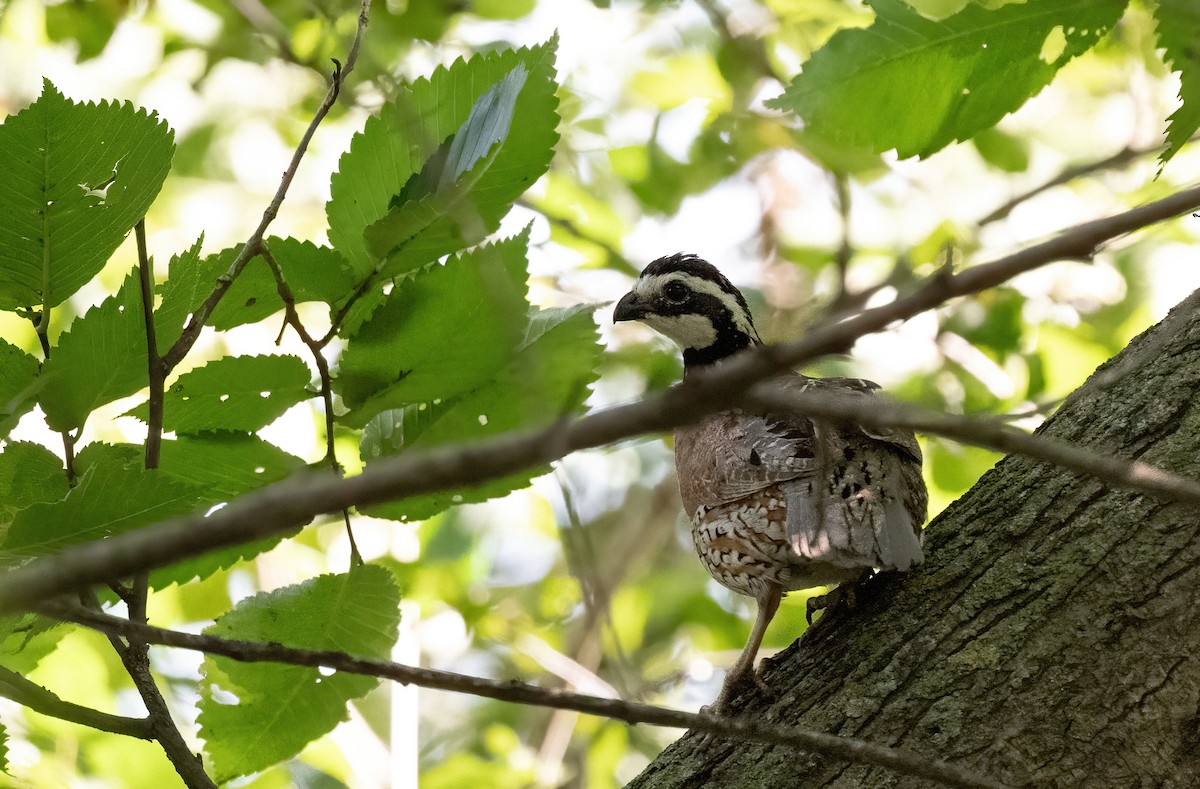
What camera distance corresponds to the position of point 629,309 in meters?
4.48

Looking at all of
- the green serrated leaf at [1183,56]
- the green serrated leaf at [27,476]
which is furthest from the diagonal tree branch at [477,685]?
the green serrated leaf at [1183,56]

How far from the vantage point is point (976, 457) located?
14.3ft

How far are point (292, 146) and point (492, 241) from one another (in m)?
4.45

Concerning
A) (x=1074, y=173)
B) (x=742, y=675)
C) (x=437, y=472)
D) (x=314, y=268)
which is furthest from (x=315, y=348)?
(x=1074, y=173)

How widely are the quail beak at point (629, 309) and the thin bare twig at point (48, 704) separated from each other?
2.84m

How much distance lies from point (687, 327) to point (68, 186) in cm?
309

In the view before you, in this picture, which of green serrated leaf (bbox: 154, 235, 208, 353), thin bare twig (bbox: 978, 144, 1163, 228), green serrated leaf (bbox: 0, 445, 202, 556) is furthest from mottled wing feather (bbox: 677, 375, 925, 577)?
thin bare twig (bbox: 978, 144, 1163, 228)

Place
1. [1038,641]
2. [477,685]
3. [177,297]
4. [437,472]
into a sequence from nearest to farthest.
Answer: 1. [437,472]
2. [477,685]
3. [177,297]
4. [1038,641]

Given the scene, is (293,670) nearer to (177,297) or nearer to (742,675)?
(177,297)

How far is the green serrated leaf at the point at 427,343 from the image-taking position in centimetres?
198

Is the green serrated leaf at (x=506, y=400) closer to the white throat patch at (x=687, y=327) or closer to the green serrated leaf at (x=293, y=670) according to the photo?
the green serrated leaf at (x=293, y=670)

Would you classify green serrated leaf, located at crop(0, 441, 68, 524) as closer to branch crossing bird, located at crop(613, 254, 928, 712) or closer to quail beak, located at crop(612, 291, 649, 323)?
branch crossing bird, located at crop(613, 254, 928, 712)

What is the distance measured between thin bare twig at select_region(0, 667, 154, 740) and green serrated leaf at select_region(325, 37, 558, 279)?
866mm

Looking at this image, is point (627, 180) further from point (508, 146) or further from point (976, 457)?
point (508, 146)
